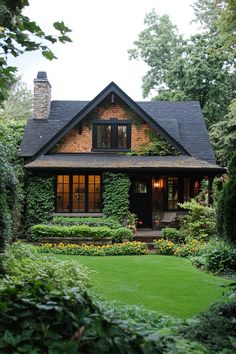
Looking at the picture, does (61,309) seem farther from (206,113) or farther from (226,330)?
(206,113)

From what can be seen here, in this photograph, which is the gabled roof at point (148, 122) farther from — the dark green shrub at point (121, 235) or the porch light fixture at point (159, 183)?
the dark green shrub at point (121, 235)

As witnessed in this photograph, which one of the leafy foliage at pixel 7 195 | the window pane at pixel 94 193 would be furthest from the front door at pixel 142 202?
the leafy foliage at pixel 7 195

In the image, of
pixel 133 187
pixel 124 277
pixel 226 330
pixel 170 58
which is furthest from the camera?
pixel 170 58

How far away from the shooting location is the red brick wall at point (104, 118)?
2033 centimetres

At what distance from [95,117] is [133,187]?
3.74 metres

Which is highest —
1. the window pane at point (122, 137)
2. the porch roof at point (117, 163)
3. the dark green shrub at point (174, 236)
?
the window pane at point (122, 137)

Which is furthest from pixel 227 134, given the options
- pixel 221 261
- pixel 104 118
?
pixel 221 261

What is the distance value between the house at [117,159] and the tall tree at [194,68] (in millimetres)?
9087

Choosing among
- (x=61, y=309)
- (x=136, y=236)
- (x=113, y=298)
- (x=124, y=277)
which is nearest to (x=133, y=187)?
(x=136, y=236)

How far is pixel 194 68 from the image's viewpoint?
94.0ft

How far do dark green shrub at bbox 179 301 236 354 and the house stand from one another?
495 inches

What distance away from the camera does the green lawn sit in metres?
7.56

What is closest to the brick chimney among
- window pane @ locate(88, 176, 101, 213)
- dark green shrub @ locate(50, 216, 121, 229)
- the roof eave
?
the roof eave

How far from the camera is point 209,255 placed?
1190 centimetres
